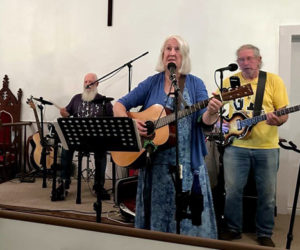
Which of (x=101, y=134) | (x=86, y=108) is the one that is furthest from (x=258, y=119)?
(x=86, y=108)

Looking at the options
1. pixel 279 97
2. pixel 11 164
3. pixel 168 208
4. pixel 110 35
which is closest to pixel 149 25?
pixel 110 35

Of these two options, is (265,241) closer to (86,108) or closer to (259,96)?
(259,96)

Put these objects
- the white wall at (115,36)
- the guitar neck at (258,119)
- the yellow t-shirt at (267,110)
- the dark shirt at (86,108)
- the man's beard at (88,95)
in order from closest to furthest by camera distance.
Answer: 1. the guitar neck at (258,119)
2. the yellow t-shirt at (267,110)
3. the white wall at (115,36)
4. the dark shirt at (86,108)
5. the man's beard at (88,95)

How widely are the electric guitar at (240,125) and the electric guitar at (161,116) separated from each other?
796 millimetres

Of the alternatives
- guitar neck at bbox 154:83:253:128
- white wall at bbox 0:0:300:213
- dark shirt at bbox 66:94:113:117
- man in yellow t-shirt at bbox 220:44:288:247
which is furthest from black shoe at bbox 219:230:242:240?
dark shirt at bbox 66:94:113:117

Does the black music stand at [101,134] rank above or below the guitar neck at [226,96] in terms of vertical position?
below

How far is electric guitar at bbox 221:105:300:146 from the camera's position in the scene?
260cm

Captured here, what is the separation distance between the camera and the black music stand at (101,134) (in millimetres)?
1712

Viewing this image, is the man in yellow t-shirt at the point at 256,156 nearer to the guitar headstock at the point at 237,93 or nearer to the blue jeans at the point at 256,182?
the blue jeans at the point at 256,182

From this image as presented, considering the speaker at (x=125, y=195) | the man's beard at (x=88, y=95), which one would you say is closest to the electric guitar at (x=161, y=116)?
the speaker at (x=125, y=195)

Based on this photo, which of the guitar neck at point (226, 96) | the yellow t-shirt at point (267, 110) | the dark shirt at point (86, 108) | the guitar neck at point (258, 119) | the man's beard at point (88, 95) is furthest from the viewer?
the man's beard at point (88, 95)

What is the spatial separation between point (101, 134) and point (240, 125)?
4.28 ft

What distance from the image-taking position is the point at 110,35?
15.2ft

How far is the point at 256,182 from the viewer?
2729 mm
